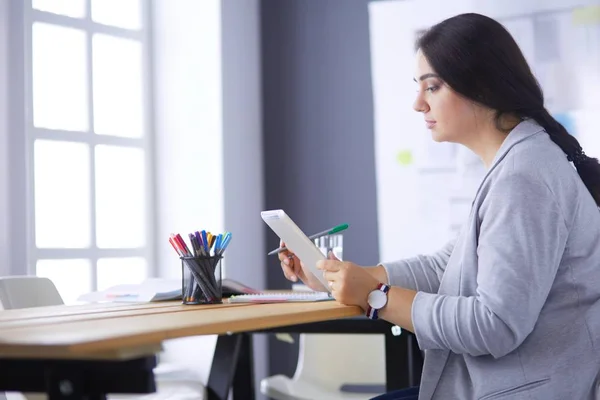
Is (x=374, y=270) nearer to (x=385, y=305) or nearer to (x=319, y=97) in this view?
(x=385, y=305)

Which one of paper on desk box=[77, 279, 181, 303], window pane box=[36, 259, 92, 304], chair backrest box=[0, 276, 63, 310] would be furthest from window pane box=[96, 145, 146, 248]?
paper on desk box=[77, 279, 181, 303]

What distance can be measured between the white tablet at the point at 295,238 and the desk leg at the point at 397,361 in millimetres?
614

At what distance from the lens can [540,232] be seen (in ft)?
4.70

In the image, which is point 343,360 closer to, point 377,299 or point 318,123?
point 318,123

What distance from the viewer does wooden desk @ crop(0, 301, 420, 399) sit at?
1.06m

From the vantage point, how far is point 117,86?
12.4 feet

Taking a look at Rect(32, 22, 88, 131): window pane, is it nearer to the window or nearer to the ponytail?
the window

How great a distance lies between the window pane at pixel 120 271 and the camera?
3.70 m

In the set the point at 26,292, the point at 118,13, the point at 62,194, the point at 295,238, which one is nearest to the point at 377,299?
the point at 295,238

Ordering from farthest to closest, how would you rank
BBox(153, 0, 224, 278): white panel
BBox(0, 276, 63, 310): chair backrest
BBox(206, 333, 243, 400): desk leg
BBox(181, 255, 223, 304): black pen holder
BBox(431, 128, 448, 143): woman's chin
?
1. BBox(153, 0, 224, 278): white panel
2. BBox(0, 276, 63, 310): chair backrest
3. BBox(206, 333, 243, 400): desk leg
4. BBox(181, 255, 223, 304): black pen holder
5. BBox(431, 128, 448, 143): woman's chin

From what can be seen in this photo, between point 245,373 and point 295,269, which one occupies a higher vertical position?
point 295,269

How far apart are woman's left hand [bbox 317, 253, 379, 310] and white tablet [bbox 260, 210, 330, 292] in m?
0.09

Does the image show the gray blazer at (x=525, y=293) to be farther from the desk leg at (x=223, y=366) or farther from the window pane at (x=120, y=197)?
the window pane at (x=120, y=197)

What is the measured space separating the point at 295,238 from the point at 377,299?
22 centimetres
